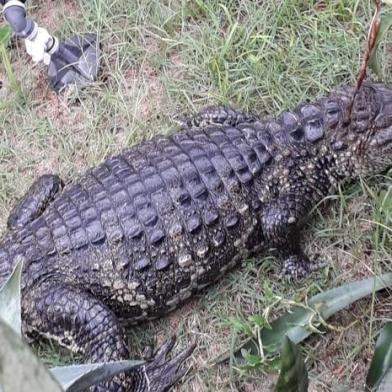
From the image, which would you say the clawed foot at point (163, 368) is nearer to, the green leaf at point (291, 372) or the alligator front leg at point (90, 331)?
the alligator front leg at point (90, 331)

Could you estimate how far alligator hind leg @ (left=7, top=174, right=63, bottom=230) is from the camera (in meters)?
2.95

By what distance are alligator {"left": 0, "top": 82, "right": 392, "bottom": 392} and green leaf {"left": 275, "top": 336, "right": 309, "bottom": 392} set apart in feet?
2.91

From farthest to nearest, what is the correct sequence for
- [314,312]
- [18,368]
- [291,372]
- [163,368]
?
[163,368] < [314,312] < [291,372] < [18,368]

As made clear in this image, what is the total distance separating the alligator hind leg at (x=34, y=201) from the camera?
2949 millimetres

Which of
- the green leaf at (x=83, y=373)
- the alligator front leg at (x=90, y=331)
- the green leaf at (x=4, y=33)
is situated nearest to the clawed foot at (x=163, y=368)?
the alligator front leg at (x=90, y=331)

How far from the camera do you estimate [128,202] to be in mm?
2662

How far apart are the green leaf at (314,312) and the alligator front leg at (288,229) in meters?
0.23

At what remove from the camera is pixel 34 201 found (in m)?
2.99

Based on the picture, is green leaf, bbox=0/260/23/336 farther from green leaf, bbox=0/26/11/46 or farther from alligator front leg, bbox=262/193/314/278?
green leaf, bbox=0/26/11/46

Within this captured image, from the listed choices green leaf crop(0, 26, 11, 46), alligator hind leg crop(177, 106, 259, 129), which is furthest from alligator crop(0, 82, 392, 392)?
green leaf crop(0, 26, 11, 46)

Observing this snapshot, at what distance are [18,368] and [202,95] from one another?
2.47 metres

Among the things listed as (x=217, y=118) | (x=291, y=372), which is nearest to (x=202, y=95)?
(x=217, y=118)

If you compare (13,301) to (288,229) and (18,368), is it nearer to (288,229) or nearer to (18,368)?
(18,368)

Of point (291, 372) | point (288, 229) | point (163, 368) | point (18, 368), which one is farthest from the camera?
point (288, 229)
